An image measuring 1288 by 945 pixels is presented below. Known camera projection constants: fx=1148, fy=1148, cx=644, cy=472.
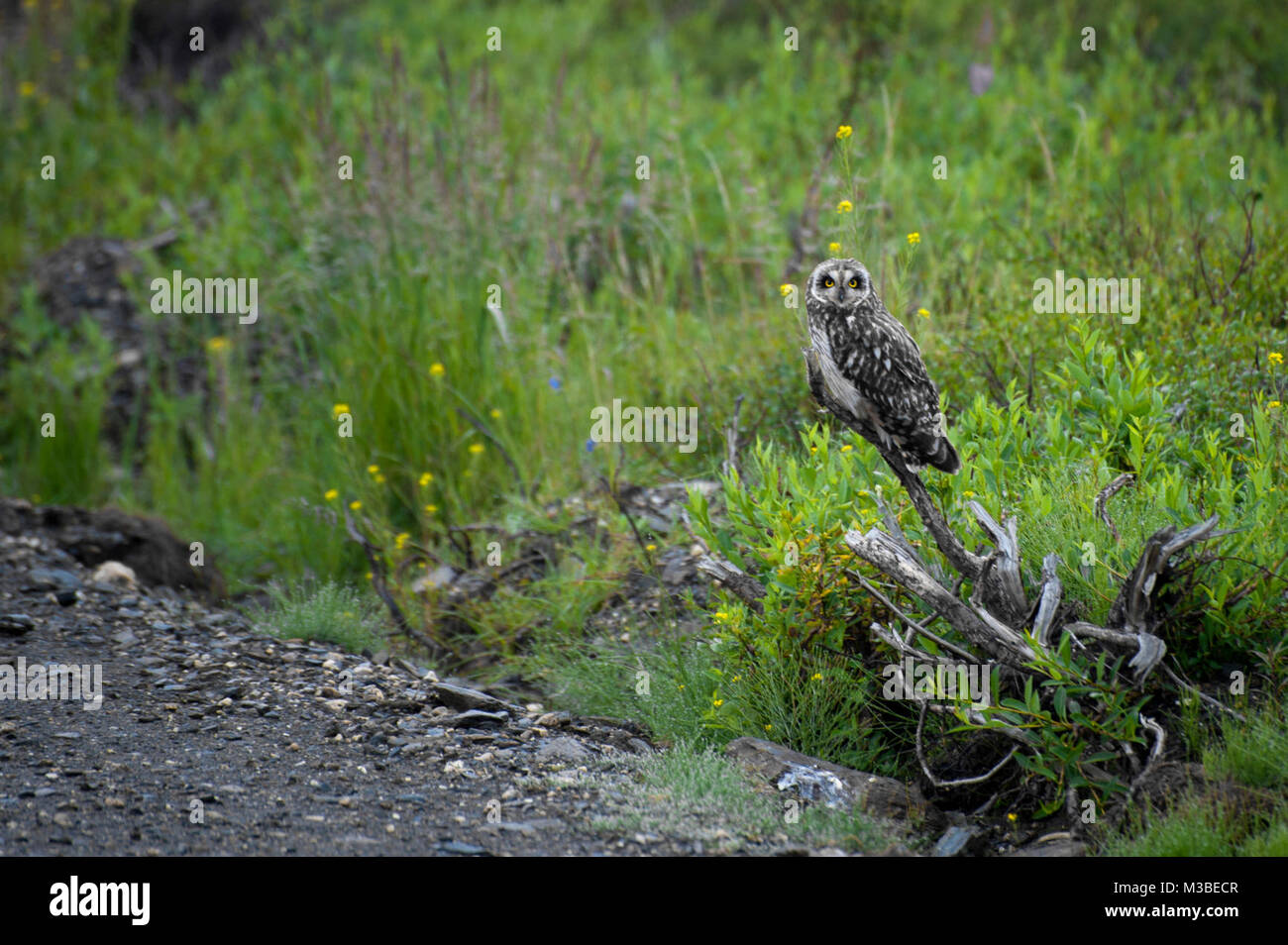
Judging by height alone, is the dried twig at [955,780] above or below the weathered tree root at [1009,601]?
below

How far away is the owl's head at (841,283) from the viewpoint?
3.64 metres

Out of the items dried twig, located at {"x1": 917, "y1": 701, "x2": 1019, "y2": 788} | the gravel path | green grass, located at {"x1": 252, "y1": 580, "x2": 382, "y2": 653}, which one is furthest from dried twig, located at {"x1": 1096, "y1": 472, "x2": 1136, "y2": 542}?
green grass, located at {"x1": 252, "y1": 580, "x2": 382, "y2": 653}

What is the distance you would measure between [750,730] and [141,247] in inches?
282

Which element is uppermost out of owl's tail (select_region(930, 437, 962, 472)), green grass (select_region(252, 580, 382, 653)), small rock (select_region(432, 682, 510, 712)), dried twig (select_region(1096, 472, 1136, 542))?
owl's tail (select_region(930, 437, 962, 472))

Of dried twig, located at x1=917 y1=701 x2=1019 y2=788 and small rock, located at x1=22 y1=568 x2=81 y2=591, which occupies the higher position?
small rock, located at x1=22 y1=568 x2=81 y2=591

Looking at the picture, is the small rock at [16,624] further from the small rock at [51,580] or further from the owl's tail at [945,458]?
the owl's tail at [945,458]

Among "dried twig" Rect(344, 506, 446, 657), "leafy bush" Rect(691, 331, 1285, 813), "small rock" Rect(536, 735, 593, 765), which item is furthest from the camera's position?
"dried twig" Rect(344, 506, 446, 657)

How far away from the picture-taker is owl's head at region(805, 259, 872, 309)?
364cm

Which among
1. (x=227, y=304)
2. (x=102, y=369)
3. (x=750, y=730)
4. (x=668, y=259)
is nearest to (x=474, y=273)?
(x=668, y=259)

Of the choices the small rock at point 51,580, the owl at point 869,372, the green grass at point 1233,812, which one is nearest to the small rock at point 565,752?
the owl at point 869,372

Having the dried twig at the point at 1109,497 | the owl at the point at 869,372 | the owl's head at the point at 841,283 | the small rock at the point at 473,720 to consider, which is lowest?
the small rock at the point at 473,720

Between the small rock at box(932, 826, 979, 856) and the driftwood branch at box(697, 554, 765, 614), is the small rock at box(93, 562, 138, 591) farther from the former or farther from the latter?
the small rock at box(932, 826, 979, 856)

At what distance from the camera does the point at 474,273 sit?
649 centimetres

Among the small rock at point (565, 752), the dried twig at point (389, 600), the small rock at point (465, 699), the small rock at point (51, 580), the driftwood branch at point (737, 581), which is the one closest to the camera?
the small rock at point (565, 752)
